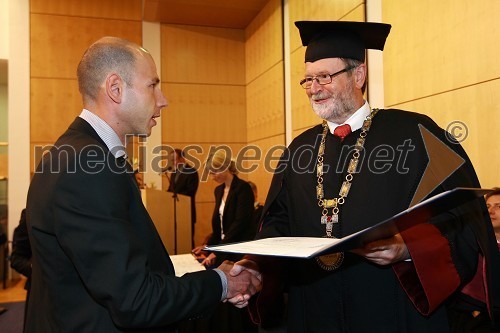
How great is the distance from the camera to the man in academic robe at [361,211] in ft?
5.30

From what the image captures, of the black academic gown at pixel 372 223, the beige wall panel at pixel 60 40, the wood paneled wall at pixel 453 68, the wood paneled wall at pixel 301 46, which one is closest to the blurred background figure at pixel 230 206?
the wood paneled wall at pixel 301 46

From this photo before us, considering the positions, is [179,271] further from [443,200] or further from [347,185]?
Answer: [443,200]

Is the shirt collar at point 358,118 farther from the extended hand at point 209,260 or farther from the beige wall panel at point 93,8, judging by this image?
the beige wall panel at point 93,8

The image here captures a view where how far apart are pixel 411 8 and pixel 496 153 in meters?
1.68

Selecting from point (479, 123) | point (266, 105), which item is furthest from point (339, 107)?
point (266, 105)

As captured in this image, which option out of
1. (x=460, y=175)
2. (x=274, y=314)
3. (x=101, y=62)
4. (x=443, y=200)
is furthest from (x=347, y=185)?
(x=101, y=62)

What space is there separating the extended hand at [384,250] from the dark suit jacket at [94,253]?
567 mm

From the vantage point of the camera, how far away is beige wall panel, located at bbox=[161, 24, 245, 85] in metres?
8.99

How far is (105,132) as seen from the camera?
1538 mm

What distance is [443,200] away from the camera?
42.8 inches

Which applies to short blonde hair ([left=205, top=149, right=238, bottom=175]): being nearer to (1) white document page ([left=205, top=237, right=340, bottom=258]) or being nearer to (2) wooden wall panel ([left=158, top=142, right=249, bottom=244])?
(1) white document page ([left=205, top=237, right=340, bottom=258])

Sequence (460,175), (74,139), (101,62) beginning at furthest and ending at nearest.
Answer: (460,175), (101,62), (74,139)

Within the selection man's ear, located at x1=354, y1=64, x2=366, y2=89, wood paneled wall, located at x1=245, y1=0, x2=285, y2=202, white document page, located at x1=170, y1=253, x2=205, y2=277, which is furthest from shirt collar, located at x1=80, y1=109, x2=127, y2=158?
wood paneled wall, located at x1=245, y1=0, x2=285, y2=202

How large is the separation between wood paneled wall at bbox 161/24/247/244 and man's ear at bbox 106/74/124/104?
7435 millimetres
